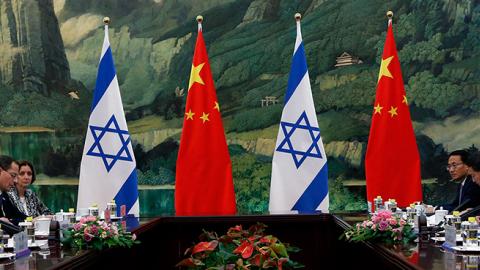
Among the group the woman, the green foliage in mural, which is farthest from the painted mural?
the woman

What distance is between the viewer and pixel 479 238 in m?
3.37

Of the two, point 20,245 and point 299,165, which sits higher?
point 299,165

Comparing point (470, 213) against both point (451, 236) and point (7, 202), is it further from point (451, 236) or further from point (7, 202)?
point (7, 202)

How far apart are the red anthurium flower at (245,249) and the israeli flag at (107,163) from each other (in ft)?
13.6

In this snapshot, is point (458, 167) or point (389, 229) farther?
point (458, 167)

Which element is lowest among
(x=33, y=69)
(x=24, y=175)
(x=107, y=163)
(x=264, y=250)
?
(x=264, y=250)

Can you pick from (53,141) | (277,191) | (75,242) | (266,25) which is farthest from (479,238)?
(53,141)

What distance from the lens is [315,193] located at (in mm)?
7043

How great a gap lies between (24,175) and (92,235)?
2333mm

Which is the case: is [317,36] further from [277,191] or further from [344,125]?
[277,191]

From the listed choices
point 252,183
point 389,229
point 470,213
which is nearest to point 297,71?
point 252,183

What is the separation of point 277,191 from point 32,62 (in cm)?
368

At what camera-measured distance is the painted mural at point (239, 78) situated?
828cm

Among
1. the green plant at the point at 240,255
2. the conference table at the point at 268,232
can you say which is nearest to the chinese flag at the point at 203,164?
the conference table at the point at 268,232
